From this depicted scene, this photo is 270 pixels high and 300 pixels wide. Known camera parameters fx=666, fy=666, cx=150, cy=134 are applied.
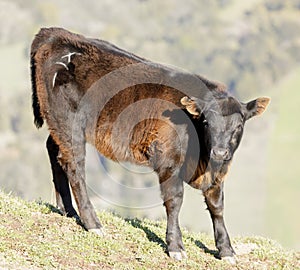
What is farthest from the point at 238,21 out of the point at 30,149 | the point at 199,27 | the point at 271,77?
the point at 30,149

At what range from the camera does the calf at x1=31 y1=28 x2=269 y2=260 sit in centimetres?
971

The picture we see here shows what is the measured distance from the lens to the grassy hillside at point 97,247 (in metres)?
8.26

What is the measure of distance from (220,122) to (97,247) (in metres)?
2.48

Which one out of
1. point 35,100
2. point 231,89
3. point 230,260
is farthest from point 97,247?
point 231,89

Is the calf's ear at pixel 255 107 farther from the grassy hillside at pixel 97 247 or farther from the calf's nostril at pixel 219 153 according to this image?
the grassy hillside at pixel 97 247

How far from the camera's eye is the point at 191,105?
9633 millimetres

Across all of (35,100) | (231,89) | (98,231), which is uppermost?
(35,100)

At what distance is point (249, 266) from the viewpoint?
9719 millimetres

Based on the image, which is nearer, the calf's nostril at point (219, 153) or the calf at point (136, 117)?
the calf's nostril at point (219, 153)

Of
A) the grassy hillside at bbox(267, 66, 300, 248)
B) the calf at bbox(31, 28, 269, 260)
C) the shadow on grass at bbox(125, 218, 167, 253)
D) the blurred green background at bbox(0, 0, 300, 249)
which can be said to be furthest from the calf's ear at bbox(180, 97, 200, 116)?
the grassy hillside at bbox(267, 66, 300, 248)

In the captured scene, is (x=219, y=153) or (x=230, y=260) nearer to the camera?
(x=219, y=153)

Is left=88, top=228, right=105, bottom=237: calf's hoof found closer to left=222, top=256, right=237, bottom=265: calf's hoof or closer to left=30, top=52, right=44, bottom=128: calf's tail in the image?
left=222, top=256, right=237, bottom=265: calf's hoof

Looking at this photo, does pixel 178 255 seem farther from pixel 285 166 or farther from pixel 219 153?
pixel 285 166

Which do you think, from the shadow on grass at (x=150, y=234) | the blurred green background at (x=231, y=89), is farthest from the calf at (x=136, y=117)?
the blurred green background at (x=231, y=89)
